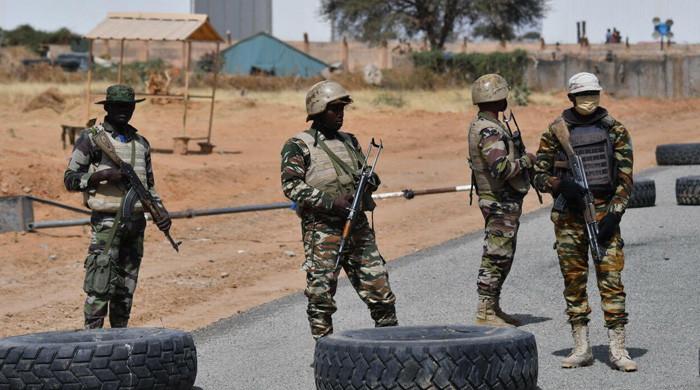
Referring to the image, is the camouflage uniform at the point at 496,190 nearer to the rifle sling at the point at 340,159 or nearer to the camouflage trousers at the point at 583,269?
the camouflage trousers at the point at 583,269

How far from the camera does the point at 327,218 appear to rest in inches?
311

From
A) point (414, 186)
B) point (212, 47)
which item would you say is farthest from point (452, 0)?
point (414, 186)

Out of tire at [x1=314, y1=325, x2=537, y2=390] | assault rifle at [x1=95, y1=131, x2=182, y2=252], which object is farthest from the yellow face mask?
assault rifle at [x1=95, y1=131, x2=182, y2=252]

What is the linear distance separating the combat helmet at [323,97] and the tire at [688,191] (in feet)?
27.4

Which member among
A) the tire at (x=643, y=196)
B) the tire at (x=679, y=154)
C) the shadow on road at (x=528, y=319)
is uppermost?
the tire at (x=679, y=154)

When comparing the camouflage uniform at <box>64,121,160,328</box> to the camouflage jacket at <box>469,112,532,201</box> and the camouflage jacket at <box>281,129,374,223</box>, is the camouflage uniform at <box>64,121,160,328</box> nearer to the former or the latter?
the camouflage jacket at <box>281,129,374,223</box>

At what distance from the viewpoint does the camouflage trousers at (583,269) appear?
758 centimetres

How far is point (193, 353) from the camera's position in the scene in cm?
719

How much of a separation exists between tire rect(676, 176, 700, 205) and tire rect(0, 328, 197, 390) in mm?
9486

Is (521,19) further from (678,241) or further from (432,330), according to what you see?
(432,330)

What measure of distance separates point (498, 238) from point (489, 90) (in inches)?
39.0

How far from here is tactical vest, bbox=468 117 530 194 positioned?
876cm

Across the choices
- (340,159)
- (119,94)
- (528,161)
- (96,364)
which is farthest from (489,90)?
(96,364)

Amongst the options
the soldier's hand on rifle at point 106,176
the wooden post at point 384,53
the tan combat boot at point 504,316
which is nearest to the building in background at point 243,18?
the wooden post at point 384,53
